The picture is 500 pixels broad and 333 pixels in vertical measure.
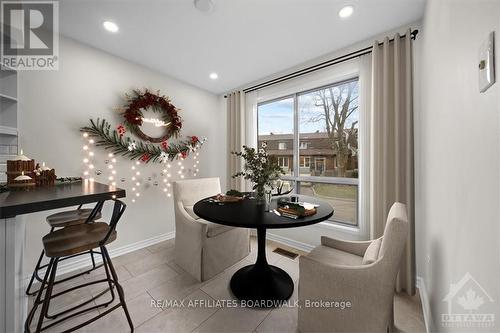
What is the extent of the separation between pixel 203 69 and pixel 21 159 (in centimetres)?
221

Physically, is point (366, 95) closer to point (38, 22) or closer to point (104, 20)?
point (104, 20)

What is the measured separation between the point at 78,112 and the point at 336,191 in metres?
3.37

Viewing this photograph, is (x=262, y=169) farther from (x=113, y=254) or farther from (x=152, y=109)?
(x=113, y=254)

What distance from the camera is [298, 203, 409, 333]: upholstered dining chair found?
1075 mm

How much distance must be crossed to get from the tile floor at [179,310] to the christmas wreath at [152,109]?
175 cm

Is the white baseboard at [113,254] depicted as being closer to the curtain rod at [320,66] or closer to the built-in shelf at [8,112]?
the built-in shelf at [8,112]

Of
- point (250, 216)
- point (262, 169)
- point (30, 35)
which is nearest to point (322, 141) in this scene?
point (262, 169)

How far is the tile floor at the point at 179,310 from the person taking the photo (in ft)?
4.61

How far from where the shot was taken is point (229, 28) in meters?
1.96

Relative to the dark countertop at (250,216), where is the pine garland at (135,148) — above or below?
above

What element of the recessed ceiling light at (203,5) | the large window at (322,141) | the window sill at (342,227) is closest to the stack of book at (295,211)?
the large window at (322,141)

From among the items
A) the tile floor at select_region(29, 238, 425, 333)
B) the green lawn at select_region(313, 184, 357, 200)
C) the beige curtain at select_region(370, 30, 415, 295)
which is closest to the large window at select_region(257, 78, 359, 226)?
the green lawn at select_region(313, 184, 357, 200)

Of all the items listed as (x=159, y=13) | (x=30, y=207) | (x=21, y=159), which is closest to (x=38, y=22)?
(x=159, y=13)

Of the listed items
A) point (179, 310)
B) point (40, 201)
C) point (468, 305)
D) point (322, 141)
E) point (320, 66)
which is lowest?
point (179, 310)
